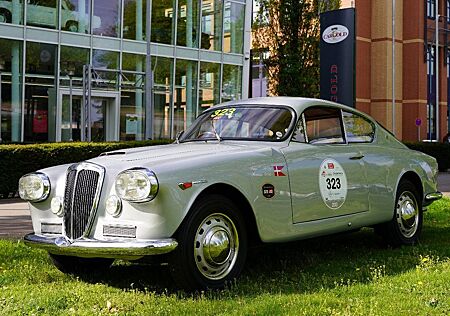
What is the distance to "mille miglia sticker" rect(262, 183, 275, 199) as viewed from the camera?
537 cm

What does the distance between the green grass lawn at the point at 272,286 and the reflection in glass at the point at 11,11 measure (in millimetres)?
14942

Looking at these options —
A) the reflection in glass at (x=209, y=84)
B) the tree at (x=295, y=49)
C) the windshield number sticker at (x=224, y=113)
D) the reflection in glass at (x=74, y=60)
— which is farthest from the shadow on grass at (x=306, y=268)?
the tree at (x=295, y=49)

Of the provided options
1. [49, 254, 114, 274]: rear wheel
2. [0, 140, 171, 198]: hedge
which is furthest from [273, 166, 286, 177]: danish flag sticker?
[0, 140, 171, 198]: hedge

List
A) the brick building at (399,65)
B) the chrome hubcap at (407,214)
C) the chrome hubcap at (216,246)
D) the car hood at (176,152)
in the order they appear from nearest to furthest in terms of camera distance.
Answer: the chrome hubcap at (216,246) → the car hood at (176,152) → the chrome hubcap at (407,214) → the brick building at (399,65)

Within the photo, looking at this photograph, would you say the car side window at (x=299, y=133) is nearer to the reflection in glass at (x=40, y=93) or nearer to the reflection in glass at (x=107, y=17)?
the reflection in glass at (x=40, y=93)

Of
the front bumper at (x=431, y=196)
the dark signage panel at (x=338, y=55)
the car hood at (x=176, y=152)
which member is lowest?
the front bumper at (x=431, y=196)

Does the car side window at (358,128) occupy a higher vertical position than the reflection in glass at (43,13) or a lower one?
lower

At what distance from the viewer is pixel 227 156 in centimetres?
528

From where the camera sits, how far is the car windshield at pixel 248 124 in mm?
6000

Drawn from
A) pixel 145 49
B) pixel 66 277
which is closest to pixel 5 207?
pixel 66 277

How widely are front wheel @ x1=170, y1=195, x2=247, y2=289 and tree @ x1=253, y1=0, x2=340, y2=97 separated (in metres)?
27.0

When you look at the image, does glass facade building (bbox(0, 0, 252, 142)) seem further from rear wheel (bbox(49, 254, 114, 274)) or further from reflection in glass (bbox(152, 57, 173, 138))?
rear wheel (bbox(49, 254, 114, 274))

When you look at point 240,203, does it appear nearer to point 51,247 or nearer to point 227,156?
point 227,156

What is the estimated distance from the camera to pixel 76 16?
22.2 m
